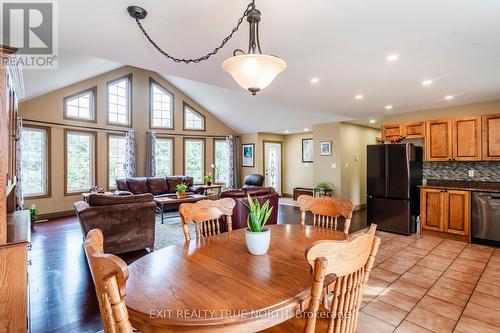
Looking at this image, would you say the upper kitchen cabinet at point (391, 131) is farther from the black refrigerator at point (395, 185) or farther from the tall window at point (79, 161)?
the tall window at point (79, 161)

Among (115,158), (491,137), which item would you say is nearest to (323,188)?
(491,137)

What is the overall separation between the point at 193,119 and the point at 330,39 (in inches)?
279

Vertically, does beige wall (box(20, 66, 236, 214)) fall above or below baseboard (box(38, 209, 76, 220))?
above

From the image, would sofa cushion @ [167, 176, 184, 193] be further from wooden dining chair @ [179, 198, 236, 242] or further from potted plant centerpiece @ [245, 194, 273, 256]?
potted plant centerpiece @ [245, 194, 273, 256]

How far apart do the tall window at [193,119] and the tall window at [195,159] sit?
46 centimetres

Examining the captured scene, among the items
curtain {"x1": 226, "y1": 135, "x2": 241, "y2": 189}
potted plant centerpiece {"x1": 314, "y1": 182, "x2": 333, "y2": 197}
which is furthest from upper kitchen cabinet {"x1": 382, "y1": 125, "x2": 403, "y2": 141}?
curtain {"x1": 226, "y1": 135, "x2": 241, "y2": 189}

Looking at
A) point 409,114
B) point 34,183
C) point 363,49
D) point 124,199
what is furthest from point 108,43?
point 409,114

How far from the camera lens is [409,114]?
5.39 meters

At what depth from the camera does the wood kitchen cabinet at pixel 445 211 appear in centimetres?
407

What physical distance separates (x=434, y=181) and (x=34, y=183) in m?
8.62

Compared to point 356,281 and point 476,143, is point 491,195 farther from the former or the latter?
point 356,281

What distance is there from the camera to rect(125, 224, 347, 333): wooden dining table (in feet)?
2.89

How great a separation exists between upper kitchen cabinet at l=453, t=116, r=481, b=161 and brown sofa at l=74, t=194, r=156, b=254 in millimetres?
5159

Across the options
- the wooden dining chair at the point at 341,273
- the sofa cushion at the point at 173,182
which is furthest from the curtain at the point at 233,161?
the wooden dining chair at the point at 341,273
